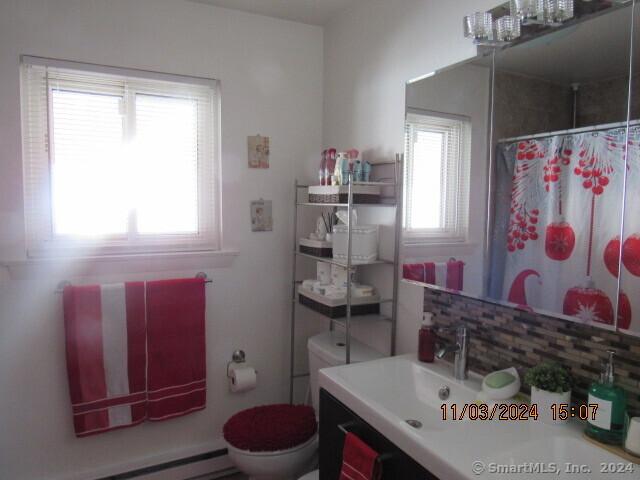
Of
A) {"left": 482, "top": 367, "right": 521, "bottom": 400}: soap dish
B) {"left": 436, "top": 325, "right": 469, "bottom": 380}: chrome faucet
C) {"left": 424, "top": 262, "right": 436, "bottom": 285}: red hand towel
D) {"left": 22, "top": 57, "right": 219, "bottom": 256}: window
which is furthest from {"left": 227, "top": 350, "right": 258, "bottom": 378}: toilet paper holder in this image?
{"left": 482, "top": 367, "right": 521, "bottom": 400}: soap dish

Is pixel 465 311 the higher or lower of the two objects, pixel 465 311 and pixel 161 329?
the higher

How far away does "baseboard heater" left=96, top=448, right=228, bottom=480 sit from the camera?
2.30m

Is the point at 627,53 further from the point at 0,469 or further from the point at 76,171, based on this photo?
the point at 0,469

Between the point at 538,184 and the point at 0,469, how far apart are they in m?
2.43

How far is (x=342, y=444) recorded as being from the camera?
5.15 ft

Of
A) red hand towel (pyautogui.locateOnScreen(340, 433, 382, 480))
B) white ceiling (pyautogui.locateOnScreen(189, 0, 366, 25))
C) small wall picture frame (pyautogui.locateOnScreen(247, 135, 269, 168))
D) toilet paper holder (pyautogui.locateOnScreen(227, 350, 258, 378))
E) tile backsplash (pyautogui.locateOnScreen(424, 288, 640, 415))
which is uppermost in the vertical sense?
white ceiling (pyautogui.locateOnScreen(189, 0, 366, 25))

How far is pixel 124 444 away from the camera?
2295 mm

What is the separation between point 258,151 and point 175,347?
1054mm

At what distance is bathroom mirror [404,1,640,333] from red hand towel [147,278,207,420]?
1192 mm

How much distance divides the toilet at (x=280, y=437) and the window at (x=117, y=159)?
863 mm

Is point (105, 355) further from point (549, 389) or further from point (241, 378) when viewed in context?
point (549, 389)

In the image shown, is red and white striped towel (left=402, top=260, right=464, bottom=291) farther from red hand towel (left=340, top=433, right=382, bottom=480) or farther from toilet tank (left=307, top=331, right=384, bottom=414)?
red hand towel (left=340, top=433, right=382, bottom=480)

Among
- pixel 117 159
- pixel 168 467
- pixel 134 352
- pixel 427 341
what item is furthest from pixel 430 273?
pixel 168 467

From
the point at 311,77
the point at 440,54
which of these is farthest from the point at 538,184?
the point at 311,77
